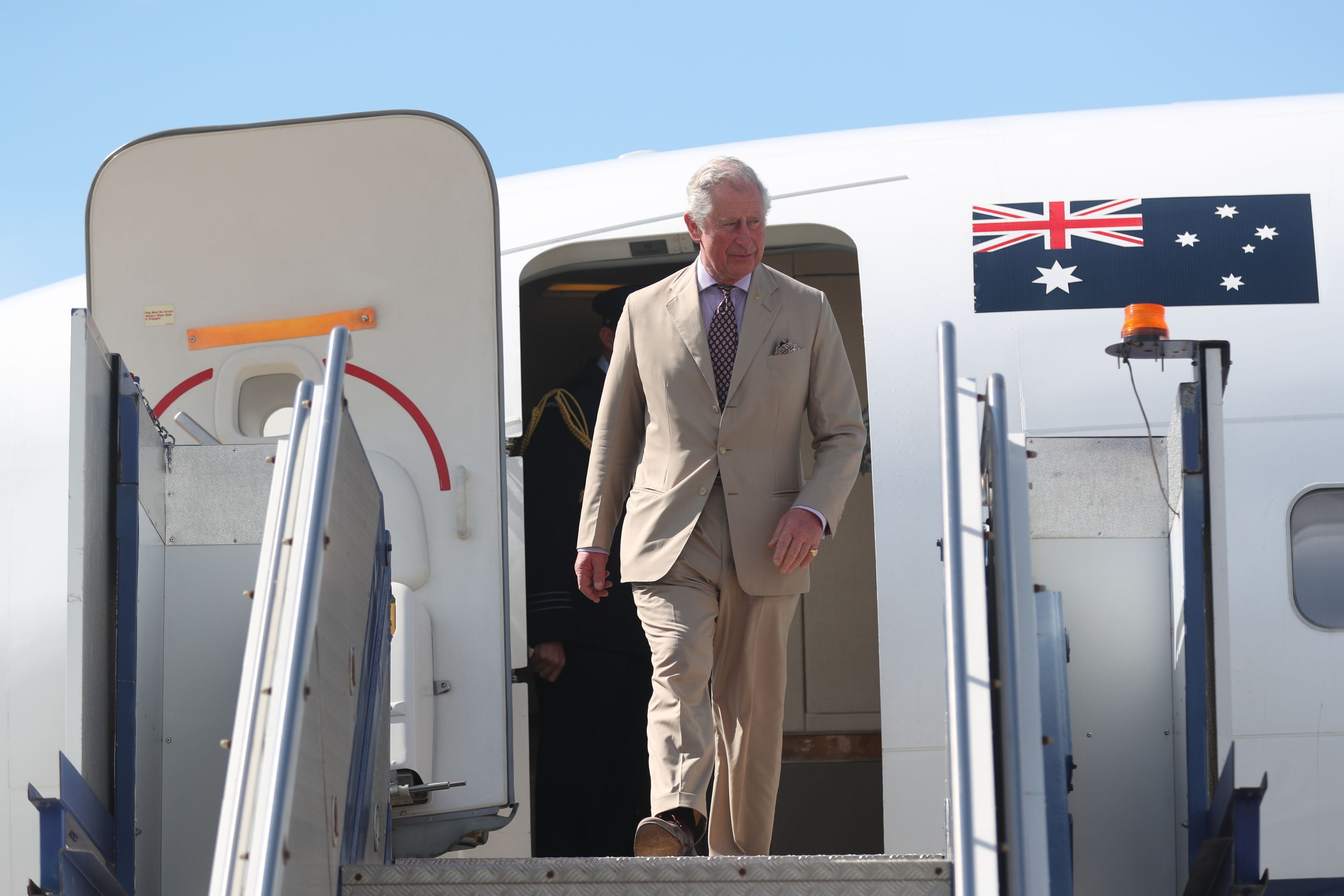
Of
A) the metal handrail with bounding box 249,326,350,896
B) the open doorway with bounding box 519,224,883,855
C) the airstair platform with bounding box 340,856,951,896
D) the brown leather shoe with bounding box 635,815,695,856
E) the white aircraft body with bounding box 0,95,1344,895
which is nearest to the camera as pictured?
the metal handrail with bounding box 249,326,350,896

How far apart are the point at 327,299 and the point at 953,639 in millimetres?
2739

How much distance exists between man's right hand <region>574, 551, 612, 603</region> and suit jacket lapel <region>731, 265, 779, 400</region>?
1.83 feet

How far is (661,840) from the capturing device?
336cm

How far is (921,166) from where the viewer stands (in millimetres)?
4930

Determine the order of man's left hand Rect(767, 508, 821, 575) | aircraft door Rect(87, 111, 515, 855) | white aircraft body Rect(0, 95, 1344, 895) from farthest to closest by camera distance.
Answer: aircraft door Rect(87, 111, 515, 855) → white aircraft body Rect(0, 95, 1344, 895) → man's left hand Rect(767, 508, 821, 575)

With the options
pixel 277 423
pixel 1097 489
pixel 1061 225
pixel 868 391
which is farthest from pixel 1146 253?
pixel 277 423

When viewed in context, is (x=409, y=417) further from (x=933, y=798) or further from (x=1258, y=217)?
(x=1258, y=217)

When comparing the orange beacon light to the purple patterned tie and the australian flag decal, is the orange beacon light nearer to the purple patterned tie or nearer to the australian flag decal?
the purple patterned tie

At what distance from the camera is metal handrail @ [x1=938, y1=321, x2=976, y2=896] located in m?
2.42

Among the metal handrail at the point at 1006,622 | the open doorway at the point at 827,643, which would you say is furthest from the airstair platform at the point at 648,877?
the open doorway at the point at 827,643

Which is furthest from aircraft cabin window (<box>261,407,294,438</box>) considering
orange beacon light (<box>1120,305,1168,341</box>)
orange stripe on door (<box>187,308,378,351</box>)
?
orange beacon light (<box>1120,305,1168,341</box>)

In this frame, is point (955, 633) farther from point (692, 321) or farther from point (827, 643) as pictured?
point (827, 643)

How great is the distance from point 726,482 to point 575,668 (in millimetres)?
1717

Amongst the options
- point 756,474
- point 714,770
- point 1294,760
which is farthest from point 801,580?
point 1294,760
